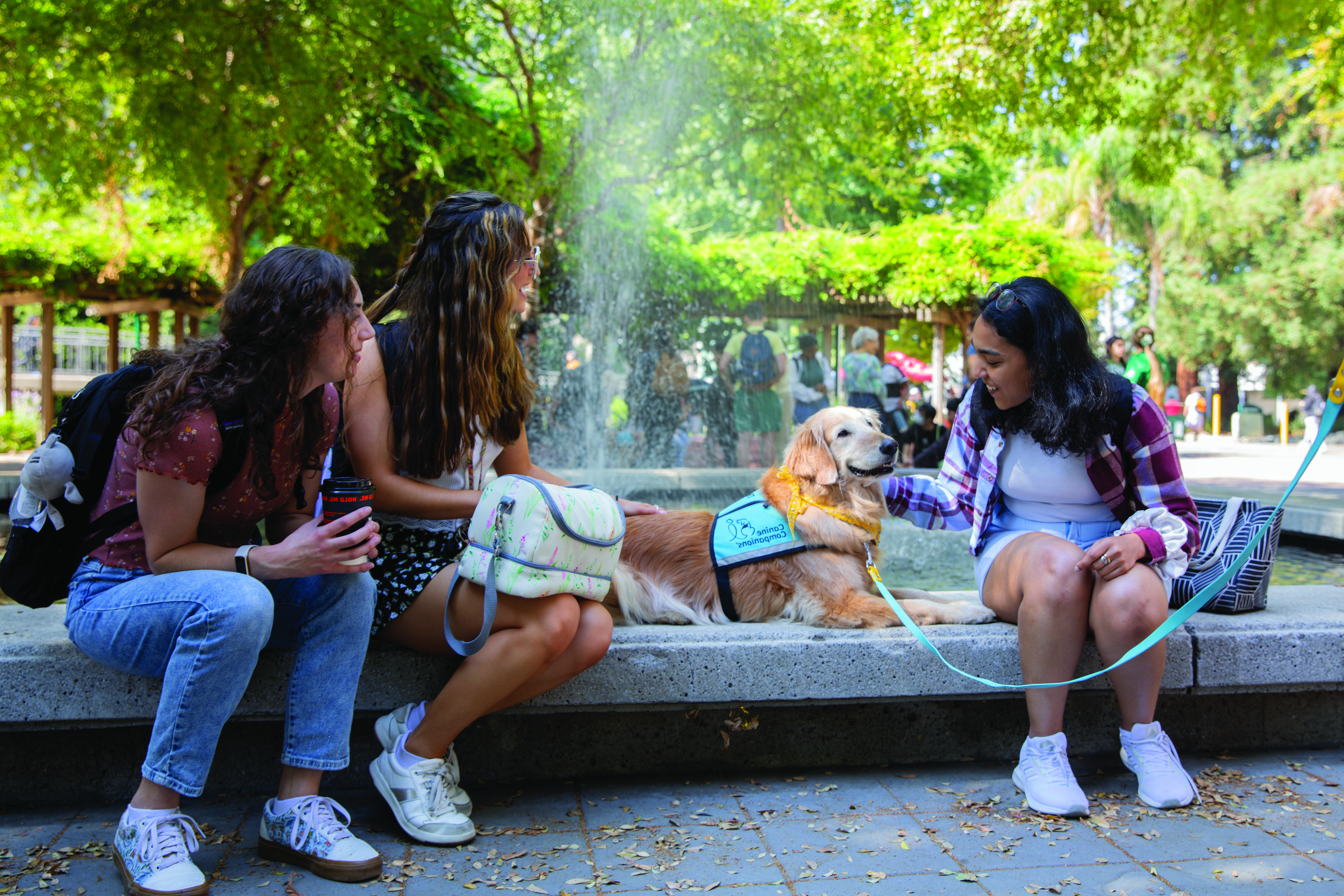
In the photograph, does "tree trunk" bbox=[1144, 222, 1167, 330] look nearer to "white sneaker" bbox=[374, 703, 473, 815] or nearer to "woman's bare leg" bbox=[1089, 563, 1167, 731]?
"woman's bare leg" bbox=[1089, 563, 1167, 731]

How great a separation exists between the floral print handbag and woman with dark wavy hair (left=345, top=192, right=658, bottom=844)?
0.06m

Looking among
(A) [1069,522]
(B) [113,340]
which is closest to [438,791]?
(A) [1069,522]

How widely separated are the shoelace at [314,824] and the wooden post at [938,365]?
16.3 meters

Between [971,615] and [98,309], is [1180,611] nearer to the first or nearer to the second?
[971,615]

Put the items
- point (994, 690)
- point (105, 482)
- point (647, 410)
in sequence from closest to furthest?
1. point (105, 482)
2. point (994, 690)
3. point (647, 410)

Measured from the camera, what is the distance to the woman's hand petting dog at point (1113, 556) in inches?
107

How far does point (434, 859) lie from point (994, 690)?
5.60 feet

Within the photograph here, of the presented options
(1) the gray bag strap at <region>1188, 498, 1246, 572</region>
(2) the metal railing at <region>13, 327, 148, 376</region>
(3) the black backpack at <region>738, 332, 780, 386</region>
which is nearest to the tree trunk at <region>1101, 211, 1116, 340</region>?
(3) the black backpack at <region>738, 332, 780, 386</region>

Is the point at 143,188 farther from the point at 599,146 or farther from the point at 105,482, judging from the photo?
the point at 105,482

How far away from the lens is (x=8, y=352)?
1761cm

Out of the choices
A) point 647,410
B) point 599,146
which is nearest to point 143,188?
point 599,146

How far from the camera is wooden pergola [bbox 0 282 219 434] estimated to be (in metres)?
15.8

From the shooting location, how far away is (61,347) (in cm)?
2362

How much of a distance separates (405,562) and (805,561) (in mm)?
1430
